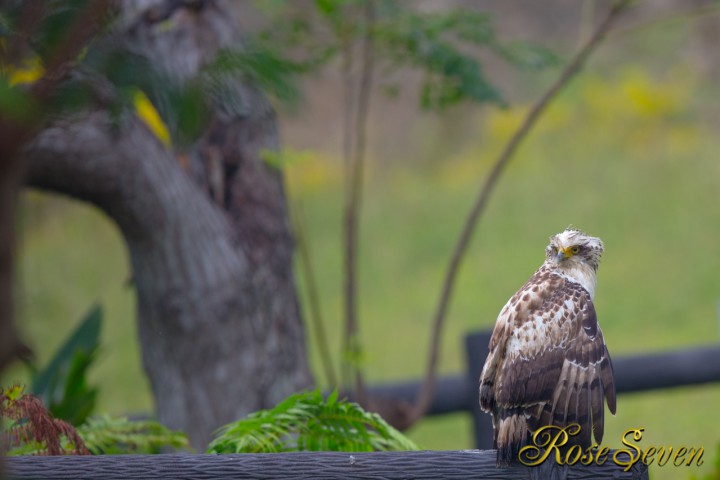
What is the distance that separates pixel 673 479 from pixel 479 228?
4746 millimetres

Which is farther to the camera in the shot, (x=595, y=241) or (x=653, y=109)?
(x=653, y=109)

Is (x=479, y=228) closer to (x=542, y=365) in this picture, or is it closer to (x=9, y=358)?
(x=542, y=365)

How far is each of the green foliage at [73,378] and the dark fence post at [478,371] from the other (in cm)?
173

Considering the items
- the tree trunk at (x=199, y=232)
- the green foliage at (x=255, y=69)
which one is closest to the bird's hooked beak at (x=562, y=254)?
the green foliage at (x=255, y=69)

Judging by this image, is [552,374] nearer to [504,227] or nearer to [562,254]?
[562,254]

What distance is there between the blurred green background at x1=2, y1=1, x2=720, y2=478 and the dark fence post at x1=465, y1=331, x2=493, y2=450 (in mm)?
1950

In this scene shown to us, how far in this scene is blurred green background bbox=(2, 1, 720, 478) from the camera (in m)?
8.16

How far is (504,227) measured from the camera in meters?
9.97

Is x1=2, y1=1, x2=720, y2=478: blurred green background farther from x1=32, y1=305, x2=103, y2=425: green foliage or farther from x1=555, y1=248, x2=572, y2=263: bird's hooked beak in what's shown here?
x1=555, y1=248, x2=572, y2=263: bird's hooked beak

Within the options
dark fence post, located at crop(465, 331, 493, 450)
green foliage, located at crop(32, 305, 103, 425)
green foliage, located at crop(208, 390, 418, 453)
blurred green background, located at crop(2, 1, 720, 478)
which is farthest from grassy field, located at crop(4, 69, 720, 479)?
green foliage, located at crop(208, 390, 418, 453)

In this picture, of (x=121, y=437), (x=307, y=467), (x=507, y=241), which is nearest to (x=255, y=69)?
(x=307, y=467)

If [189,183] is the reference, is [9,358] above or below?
above

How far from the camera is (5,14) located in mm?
1197

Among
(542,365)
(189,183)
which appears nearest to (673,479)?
(189,183)
